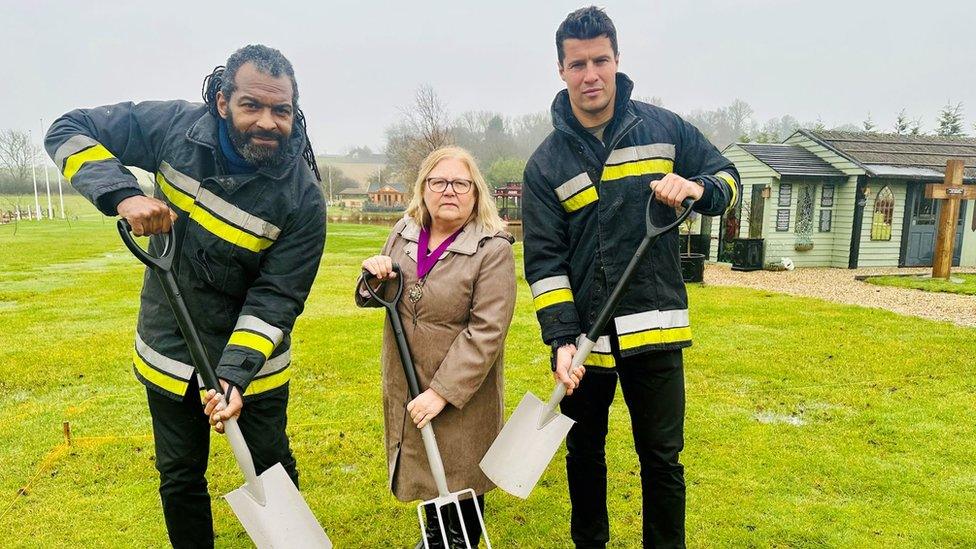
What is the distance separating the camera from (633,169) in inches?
89.9

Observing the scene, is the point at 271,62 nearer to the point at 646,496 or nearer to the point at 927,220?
the point at 646,496

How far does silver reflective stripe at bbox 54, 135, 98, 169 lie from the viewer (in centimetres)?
200

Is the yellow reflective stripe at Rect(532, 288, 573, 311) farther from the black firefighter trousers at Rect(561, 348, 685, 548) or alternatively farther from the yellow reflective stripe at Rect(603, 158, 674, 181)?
the yellow reflective stripe at Rect(603, 158, 674, 181)

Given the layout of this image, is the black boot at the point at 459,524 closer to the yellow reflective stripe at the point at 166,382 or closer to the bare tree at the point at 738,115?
the yellow reflective stripe at the point at 166,382

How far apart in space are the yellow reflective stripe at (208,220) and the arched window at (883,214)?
588 inches

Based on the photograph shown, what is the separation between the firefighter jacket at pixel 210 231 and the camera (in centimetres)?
211

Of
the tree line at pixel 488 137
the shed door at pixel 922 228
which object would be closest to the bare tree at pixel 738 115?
the tree line at pixel 488 137

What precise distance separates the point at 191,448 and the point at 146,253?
30.5 inches

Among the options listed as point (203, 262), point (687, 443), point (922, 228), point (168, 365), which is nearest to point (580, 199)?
point (203, 262)

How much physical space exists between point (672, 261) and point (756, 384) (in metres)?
3.50

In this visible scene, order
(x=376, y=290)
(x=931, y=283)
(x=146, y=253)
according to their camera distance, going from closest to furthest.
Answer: (x=146, y=253), (x=376, y=290), (x=931, y=283)

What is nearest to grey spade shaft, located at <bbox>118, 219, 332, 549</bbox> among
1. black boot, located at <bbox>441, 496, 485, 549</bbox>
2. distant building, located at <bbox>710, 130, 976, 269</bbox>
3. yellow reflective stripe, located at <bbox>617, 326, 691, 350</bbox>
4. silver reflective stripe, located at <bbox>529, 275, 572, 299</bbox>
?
black boot, located at <bbox>441, 496, 485, 549</bbox>

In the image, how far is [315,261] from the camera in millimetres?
2373

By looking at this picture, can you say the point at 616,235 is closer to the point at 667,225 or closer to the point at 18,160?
the point at 667,225
